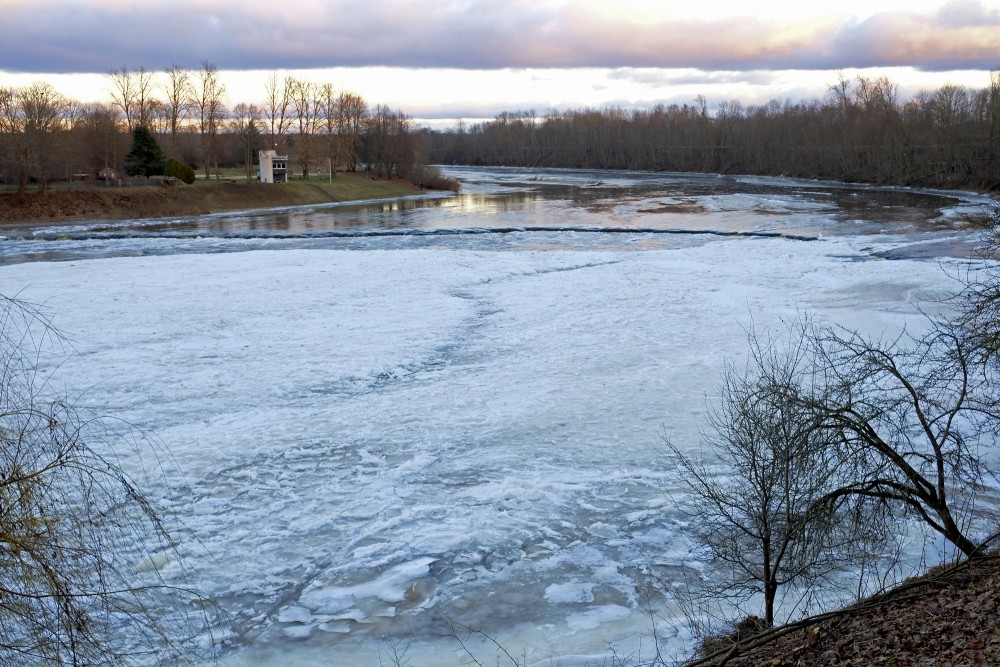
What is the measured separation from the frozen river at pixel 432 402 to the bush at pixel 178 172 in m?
25.7

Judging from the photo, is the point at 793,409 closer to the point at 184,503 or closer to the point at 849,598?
the point at 849,598

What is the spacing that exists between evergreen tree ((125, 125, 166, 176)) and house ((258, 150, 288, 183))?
25.7 feet

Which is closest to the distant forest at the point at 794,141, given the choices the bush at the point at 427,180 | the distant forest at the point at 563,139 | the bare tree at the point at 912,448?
the distant forest at the point at 563,139

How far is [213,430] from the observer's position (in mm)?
12594

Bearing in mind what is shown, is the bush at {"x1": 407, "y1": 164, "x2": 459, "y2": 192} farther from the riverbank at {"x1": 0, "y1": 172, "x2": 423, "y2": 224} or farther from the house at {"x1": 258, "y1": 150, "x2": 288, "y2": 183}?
the house at {"x1": 258, "y1": 150, "x2": 288, "y2": 183}

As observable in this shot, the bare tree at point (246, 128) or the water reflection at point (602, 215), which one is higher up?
the bare tree at point (246, 128)

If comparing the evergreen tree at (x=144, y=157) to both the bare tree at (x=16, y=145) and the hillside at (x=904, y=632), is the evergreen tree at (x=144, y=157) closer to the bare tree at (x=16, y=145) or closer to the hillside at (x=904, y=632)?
the bare tree at (x=16, y=145)

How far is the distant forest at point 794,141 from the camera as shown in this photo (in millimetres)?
62500

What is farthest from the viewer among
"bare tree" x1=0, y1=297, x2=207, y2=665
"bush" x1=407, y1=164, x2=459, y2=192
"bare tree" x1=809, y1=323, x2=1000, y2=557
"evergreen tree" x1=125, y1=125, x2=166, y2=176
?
"bush" x1=407, y1=164, x2=459, y2=192

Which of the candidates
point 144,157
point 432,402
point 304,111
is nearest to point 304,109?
point 304,111

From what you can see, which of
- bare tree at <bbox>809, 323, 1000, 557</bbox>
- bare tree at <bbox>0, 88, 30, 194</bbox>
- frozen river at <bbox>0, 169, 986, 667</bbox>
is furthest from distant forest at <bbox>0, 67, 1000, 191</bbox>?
bare tree at <bbox>809, 323, 1000, 557</bbox>

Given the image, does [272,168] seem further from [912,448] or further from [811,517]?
[811,517]

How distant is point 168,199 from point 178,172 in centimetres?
641

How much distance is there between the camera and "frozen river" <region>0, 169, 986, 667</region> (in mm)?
8383
